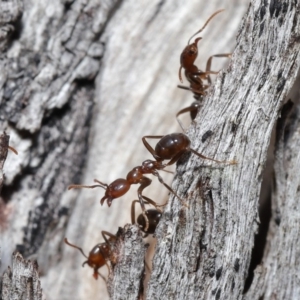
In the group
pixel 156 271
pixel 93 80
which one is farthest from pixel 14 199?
pixel 156 271

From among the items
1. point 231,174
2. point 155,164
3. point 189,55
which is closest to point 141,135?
point 155,164

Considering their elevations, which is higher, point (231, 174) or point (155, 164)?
point (155, 164)

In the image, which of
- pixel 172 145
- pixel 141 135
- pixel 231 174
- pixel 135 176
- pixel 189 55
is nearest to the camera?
pixel 231 174

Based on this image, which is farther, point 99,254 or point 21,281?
point 99,254

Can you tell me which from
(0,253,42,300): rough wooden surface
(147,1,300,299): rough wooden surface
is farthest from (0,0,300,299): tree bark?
(0,253,42,300): rough wooden surface

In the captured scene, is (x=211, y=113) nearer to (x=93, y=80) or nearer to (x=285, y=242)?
(x=285, y=242)

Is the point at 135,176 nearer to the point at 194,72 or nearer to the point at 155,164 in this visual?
the point at 155,164

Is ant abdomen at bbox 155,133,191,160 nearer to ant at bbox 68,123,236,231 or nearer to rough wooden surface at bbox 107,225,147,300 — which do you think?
ant at bbox 68,123,236,231
